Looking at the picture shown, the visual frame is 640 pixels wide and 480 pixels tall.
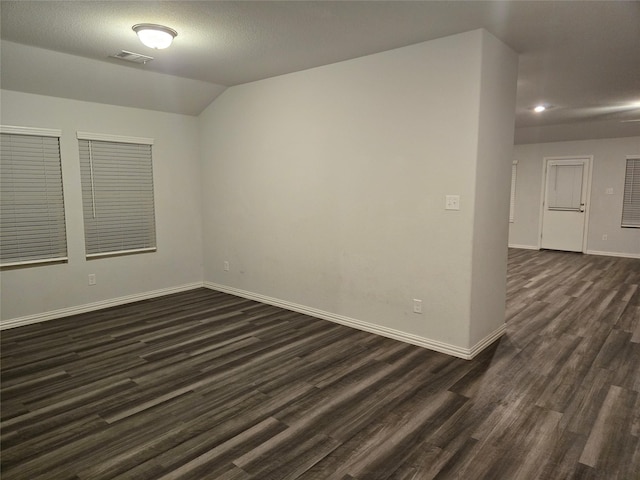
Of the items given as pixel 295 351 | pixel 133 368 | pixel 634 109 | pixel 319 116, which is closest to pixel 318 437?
pixel 295 351

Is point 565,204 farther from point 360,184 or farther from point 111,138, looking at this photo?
point 111,138

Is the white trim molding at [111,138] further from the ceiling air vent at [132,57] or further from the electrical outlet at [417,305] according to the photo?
the electrical outlet at [417,305]

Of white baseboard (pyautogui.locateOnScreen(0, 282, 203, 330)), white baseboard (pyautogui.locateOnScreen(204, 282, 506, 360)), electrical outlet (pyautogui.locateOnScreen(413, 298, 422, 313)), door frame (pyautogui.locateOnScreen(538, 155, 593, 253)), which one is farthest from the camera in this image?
door frame (pyautogui.locateOnScreen(538, 155, 593, 253))

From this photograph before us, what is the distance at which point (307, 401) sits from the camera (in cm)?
274

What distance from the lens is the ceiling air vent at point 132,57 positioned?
12.3 ft

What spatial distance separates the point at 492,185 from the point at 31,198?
4500 millimetres

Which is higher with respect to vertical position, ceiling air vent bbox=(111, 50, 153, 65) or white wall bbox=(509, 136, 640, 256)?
ceiling air vent bbox=(111, 50, 153, 65)

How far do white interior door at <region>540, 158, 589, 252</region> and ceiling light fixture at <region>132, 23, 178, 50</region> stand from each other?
325 inches

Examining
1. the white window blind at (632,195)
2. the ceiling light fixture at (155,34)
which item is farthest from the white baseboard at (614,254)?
the ceiling light fixture at (155,34)

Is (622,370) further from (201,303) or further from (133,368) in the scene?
(201,303)

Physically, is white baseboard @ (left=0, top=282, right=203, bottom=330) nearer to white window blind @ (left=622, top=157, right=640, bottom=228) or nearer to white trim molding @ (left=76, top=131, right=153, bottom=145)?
white trim molding @ (left=76, top=131, right=153, bottom=145)

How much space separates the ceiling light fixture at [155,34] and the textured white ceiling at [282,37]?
0.06 meters

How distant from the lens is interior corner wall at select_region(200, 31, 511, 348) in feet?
11.0

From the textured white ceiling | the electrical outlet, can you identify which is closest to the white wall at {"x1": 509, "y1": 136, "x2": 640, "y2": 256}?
the textured white ceiling
